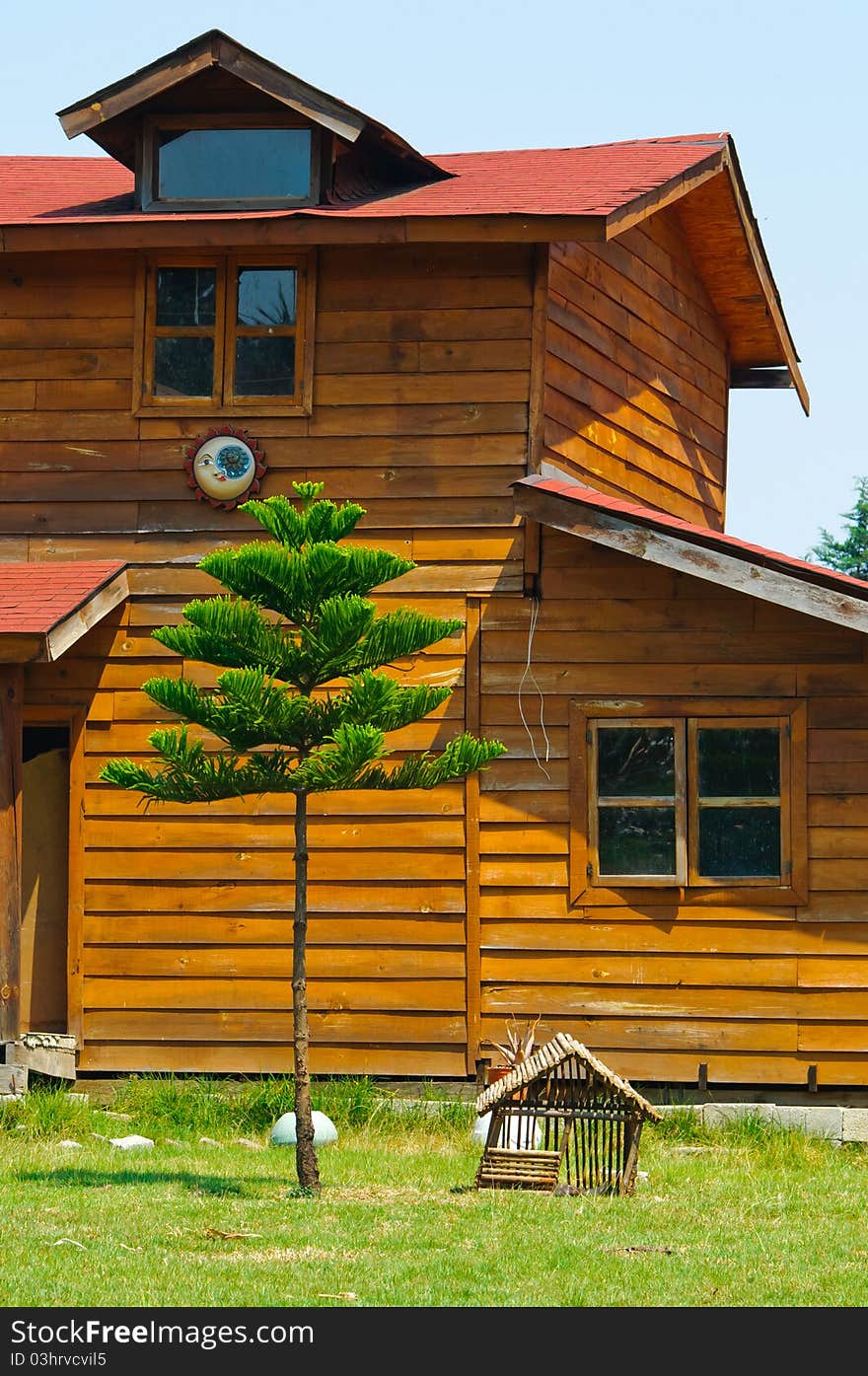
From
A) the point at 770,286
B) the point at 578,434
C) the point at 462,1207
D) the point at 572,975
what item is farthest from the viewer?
the point at 770,286

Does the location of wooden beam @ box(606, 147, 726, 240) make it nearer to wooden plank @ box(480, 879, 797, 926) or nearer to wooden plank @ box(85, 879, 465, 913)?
wooden plank @ box(480, 879, 797, 926)

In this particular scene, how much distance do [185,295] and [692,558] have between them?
14.8 ft

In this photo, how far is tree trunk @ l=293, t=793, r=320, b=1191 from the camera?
31.6ft

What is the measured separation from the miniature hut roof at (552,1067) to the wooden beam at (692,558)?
3654 mm

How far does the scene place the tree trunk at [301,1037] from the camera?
9.64 metres

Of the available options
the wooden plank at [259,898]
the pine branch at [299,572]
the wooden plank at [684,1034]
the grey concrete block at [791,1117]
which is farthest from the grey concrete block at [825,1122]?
the pine branch at [299,572]

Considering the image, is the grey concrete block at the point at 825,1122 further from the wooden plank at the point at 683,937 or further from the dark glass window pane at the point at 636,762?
the dark glass window pane at the point at 636,762

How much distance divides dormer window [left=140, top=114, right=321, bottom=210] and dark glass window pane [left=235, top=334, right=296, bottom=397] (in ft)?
3.83

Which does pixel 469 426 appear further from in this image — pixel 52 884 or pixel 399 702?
pixel 52 884

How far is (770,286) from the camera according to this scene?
55.5ft

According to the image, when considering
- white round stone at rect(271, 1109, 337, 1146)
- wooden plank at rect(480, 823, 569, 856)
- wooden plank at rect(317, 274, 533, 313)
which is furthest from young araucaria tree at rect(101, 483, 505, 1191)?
wooden plank at rect(317, 274, 533, 313)

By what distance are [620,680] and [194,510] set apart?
11.5ft

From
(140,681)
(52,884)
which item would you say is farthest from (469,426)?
(52,884)

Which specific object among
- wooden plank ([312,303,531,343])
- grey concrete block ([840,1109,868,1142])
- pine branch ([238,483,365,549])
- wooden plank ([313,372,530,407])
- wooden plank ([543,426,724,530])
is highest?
wooden plank ([312,303,531,343])
